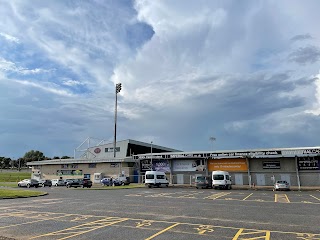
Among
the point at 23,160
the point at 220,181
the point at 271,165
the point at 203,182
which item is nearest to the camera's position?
the point at 220,181

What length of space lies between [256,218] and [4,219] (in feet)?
41.1

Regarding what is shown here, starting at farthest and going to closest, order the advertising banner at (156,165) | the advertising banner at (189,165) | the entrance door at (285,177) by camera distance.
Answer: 1. the advertising banner at (156,165)
2. the advertising banner at (189,165)
3. the entrance door at (285,177)

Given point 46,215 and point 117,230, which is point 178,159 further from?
point 117,230

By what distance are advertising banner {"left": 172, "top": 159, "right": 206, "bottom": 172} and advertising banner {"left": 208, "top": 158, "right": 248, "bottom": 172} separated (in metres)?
1.64

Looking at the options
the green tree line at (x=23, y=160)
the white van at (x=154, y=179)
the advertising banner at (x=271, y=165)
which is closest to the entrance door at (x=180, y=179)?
the white van at (x=154, y=179)

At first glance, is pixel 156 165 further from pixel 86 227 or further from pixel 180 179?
pixel 86 227

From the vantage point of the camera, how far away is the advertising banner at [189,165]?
56625 mm

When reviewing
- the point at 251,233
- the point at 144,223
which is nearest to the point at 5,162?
the point at 144,223

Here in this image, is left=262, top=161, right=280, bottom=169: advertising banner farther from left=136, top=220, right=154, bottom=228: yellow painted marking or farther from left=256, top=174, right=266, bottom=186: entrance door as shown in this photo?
left=136, top=220, right=154, bottom=228: yellow painted marking

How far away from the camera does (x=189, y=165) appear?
189ft

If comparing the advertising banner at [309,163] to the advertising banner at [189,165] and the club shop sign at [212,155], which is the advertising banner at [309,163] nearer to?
the club shop sign at [212,155]

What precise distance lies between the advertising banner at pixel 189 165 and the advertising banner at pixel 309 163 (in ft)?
54.2

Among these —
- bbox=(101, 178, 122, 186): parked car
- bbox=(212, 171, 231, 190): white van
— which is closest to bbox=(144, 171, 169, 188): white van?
bbox=(101, 178, 122, 186): parked car

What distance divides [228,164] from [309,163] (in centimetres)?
1315
